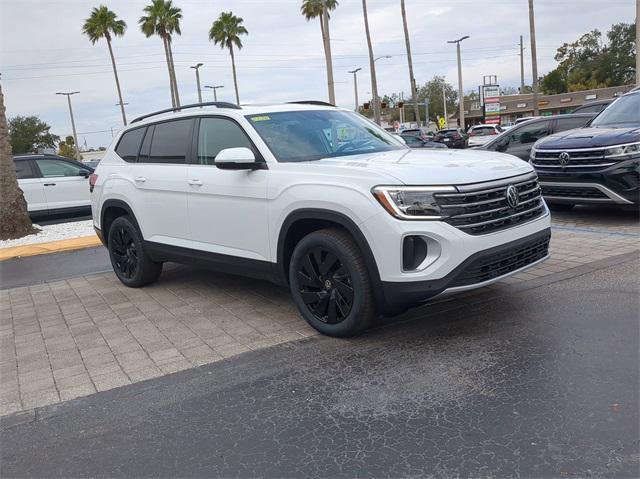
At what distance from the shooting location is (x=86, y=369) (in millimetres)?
4406

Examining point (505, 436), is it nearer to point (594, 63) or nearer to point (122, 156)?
point (122, 156)

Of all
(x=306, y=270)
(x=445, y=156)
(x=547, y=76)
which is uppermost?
(x=547, y=76)

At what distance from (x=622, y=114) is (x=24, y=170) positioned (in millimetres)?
11738

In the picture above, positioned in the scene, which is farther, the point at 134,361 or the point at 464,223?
the point at 134,361

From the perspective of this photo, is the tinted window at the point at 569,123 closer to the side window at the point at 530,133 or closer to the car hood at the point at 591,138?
the side window at the point at 530,133

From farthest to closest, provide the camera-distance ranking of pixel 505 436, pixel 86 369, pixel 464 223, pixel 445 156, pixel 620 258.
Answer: pixel 620 258 < pixel 445 156 < pixel 86 369 < pixel 464 223 < pixel 505 436

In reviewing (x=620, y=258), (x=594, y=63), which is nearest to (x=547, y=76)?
(x=594, y=63)

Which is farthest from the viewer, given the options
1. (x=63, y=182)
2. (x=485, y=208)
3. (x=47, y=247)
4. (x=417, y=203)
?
(x=63, y=182)

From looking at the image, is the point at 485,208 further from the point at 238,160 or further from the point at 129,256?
the point at 129,256

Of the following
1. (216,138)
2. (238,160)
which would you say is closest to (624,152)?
(216,138)

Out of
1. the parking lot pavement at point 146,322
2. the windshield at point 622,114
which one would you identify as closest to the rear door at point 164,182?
the parking lot pavement at point 146,322

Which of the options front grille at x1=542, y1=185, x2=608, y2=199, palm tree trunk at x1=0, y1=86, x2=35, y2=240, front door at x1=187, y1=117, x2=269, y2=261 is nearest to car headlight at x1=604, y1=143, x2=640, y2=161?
front grille at x1=542, y1=185, x2=608, y2=199

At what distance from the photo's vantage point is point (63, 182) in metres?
13.0

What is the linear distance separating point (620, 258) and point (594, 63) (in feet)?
293
